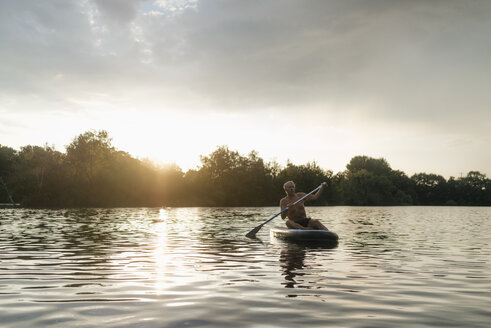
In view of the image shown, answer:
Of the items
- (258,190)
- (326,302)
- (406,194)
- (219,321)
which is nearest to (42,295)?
(219,321)

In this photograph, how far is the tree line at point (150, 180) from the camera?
2645 inches

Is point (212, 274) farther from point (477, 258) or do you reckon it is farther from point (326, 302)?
point (477, 258)

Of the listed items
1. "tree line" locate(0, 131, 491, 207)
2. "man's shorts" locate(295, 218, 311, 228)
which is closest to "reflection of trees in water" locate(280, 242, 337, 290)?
"man's shorts" locate(295, 218, 311, 228)

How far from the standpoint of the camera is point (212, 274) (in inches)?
300

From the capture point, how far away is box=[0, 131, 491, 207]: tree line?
6719 cm

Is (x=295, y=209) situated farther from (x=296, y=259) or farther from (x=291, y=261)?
(x=291, y=261)

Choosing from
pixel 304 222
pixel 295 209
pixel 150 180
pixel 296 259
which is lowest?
pixel 296 259

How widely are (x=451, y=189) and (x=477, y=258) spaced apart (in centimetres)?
13131

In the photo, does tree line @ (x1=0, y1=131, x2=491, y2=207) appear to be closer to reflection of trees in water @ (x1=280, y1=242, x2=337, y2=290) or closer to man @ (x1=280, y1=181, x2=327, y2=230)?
man @ (x1=280, y1=181, x2=327, y2=230)

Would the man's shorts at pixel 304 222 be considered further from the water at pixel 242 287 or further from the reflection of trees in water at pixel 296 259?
the water at pixel 242 287

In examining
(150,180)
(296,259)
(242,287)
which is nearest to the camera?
(242,287)

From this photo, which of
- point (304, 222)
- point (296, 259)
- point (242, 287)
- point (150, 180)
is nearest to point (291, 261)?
point (296, 259)

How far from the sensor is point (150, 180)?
75.9 meters

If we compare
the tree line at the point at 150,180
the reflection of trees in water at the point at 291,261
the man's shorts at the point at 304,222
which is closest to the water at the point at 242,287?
the reflection of trees in water at the point at 291,261
